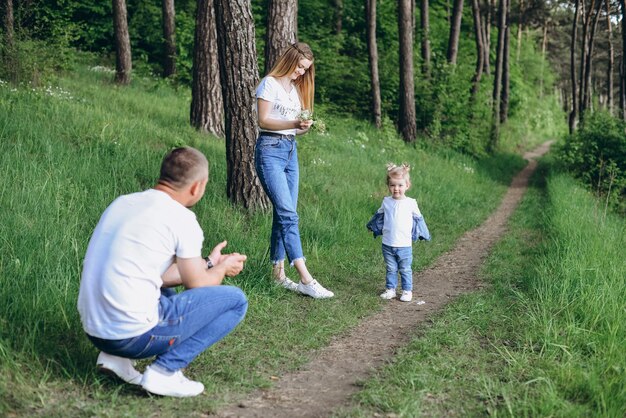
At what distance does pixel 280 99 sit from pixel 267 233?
2074 mm

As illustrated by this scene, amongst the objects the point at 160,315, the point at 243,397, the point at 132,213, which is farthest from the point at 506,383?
the point at 132,213

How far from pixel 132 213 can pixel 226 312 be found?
2.98 feet

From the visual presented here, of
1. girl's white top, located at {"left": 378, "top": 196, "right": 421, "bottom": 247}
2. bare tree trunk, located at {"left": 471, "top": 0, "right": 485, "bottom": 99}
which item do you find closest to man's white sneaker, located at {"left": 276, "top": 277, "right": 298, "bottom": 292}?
girl's white top, located at {"left": 378, "top": 196, "right": 421, "bottom": 247}

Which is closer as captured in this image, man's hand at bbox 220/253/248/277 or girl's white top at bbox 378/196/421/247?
A: man's hand at bbox 220/253/248/277

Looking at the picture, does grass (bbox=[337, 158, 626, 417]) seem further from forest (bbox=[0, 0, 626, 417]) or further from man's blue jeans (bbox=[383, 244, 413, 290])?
man's blue jeans (bbox=[383, 244, 413, 290])

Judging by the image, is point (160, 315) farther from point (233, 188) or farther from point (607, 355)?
point (233, 188)

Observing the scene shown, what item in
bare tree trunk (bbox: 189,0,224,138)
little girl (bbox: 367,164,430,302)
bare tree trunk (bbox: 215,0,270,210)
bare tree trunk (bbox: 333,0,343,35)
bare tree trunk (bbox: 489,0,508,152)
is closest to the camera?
little girl (bbox: 367,164,430,302)

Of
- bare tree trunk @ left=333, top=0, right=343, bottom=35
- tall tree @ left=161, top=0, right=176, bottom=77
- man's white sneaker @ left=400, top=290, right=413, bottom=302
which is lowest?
man's white sneaker @ left=400, top=290, right=413, bottom=302

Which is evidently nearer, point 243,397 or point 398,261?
point 243,397

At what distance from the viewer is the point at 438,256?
8672mm

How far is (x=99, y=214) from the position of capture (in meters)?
6.79

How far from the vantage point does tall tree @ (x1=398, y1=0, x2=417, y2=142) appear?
1811cm

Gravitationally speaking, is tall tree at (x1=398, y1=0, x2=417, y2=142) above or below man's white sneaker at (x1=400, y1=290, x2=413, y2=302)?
above

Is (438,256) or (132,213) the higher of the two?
(132,213)
